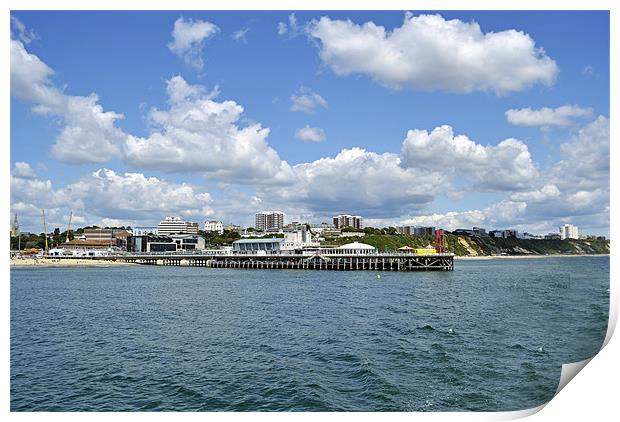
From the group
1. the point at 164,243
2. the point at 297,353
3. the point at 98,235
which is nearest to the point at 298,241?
the point at 164,243

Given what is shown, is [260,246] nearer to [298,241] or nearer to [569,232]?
[298,241]

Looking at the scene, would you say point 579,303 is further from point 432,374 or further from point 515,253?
point 515,253

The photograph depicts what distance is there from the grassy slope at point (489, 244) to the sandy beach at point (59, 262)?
35349 millimetres

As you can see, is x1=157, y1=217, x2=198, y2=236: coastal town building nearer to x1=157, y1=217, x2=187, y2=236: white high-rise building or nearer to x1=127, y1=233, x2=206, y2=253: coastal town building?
x1=157, y1=217, x2=187, y2=236: white high-rise building

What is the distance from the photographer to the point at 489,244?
134 meters

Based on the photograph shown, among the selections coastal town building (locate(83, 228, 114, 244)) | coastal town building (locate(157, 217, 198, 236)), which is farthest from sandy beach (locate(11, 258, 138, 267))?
coastal town building (locate(157, 217, 198, 236))

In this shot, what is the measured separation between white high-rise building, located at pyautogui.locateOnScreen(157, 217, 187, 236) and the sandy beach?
4561cm

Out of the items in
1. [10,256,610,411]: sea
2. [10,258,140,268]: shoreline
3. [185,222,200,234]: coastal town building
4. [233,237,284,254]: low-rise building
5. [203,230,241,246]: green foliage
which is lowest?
[10,256,610,411]: sea

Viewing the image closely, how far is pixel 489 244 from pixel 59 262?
9832 cm

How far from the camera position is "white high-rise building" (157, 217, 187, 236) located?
417ft

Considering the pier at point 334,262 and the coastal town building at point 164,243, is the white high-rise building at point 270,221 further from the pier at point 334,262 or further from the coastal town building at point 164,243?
the pier at point 334,262

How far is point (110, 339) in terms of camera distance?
623 inches

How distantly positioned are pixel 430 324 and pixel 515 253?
415 ft
